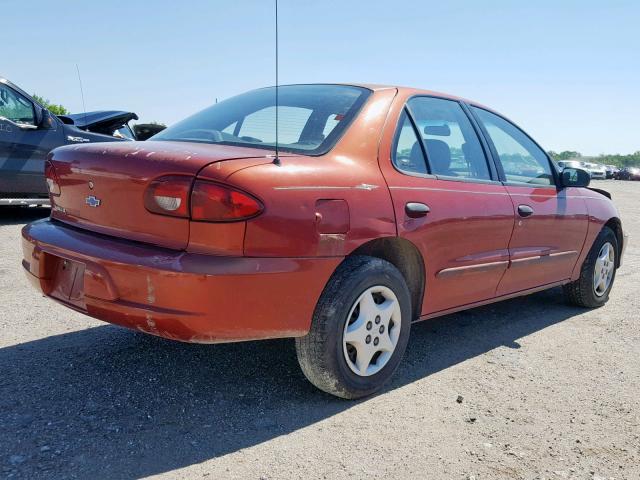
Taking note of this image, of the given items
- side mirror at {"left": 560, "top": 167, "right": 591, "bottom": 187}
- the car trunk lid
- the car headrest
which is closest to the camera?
the car trunk lid

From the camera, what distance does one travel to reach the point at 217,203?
2402 mm

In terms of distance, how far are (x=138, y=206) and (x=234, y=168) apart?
0.46 m

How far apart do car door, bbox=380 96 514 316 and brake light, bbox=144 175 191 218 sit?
105 centimetres

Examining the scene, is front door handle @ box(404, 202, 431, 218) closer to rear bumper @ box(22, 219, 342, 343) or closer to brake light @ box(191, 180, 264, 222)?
rear bumper @ box(22, 219, 342, 343)

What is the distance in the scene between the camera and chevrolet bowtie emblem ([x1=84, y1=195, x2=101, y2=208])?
2726mm

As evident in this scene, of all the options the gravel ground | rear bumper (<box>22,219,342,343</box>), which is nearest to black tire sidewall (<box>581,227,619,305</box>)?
the gravel ground

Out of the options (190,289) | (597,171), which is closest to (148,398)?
(190,289)

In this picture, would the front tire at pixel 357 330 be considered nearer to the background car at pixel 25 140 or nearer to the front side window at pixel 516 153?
the front side window at pixel 516 153

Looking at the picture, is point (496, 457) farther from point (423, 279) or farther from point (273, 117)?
point (273, 117)

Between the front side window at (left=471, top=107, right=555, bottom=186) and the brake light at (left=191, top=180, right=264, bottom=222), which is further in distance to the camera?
the front side window at (left=471, top=107, right=555, bottom=186)

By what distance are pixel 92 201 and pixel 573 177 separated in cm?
346

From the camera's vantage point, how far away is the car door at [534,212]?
3967 mm

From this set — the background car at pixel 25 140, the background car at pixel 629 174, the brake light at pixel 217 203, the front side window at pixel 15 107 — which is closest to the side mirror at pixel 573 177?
the brake light at pixel 217 203

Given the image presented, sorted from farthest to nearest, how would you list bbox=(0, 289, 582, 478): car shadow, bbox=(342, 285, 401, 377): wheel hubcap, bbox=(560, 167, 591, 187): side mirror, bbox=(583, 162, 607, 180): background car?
bbox=(583, 162, 607, 180): background car → bbox=(560, 167, 591, 187): side mirror → bbox=(342, 285, 401, 377): wheel hubcap → bbox=(0, 289, 582, 478): car shadow
